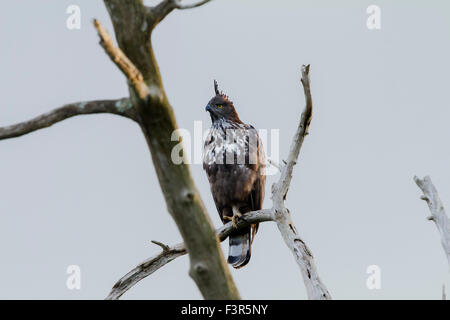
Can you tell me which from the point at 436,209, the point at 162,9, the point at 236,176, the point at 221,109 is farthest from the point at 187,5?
the point at 221,109

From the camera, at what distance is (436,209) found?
4441 mm

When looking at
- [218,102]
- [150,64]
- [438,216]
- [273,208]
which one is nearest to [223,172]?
[218,102]

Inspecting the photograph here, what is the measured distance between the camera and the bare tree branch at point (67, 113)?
10.2 feet

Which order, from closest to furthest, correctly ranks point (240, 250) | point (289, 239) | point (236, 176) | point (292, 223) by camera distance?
point (289, 239) → point (292, 223) → point (240, 250) → point (236, 176)

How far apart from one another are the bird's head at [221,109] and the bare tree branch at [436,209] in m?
3.77

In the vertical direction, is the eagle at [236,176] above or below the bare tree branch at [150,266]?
above

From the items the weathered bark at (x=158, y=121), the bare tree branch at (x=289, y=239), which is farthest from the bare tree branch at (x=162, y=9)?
the bare tree branch at (x=289, y=239)

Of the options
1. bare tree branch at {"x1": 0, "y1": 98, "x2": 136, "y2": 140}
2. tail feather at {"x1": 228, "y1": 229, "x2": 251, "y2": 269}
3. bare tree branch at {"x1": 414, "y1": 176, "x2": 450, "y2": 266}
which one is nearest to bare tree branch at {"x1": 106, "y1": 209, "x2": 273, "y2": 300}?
tail feather at {"x1": 228, "y1": 229, "x2": 251, "y2": 269}

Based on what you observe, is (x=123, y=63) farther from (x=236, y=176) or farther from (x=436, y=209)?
(x=236, y=176)

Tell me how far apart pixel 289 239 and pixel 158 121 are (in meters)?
2.41

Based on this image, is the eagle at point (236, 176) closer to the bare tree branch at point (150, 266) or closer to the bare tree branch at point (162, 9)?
the bare tree branch at point (150, 266)

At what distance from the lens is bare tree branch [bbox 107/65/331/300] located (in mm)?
4570
